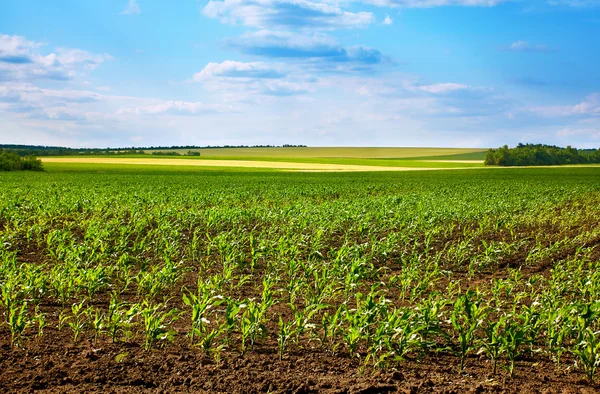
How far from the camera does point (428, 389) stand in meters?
6.03

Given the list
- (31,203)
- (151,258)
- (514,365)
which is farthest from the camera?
(31,203)

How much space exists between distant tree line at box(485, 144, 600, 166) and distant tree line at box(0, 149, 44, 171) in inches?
2861

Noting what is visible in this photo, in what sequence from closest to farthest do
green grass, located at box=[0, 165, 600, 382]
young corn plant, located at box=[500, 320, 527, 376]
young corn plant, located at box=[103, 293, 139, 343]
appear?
young corn plant, located at box=[500, 320, 527, 376], green grass, located at box=[0, 165, 600, 382], young corn plant, located at box=[103, 293, 139, 343]

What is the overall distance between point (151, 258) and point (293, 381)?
26.7 ft

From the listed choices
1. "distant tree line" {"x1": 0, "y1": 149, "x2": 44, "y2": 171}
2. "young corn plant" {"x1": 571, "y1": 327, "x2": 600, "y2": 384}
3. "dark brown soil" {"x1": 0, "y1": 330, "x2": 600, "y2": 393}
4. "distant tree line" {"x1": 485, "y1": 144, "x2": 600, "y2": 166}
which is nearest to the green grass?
"young corn plant" {"x1": 571, "y1": 327, "x2": 600, "y2": 384}

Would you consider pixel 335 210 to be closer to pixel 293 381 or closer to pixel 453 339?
pixel 453 339

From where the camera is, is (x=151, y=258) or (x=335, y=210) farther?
(x=335, y=210)

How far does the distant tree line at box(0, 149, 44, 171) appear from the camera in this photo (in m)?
65.8

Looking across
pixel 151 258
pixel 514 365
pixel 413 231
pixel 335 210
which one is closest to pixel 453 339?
pixel 514 365

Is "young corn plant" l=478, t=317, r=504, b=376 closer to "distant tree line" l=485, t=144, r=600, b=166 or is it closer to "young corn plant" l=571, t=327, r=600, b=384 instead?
"young corn plant" l=571, t=327, r=600, b=384

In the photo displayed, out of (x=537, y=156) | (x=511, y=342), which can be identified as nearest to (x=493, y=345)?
(x=511, y=342)

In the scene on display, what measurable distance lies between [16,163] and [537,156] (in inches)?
3487

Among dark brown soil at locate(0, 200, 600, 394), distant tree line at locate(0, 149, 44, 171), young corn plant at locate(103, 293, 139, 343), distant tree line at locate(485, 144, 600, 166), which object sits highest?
distant tree line at locate(485, 144, 600, 166)

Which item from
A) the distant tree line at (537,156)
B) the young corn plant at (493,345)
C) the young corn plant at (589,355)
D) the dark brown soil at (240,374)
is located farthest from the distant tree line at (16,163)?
the distant tree line at (537,156)
